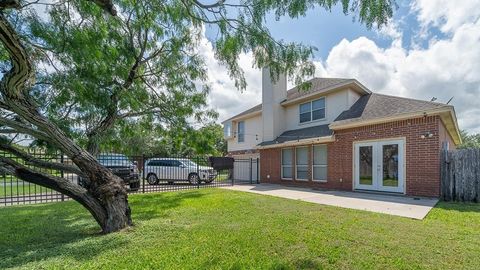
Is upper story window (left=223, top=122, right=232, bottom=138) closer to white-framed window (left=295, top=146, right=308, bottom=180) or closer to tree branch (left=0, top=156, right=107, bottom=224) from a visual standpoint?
white-framed window (left=295, top=146, right=308, bottom=180)

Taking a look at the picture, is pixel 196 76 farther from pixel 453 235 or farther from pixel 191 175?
pixel 453 235

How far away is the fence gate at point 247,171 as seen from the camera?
1779cm

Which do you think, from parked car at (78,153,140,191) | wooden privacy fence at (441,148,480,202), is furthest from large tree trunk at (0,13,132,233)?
wooden privacy fence at (441,148,480,202)

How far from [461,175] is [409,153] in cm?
169

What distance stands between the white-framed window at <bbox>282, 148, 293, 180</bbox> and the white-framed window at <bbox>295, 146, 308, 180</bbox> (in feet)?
1.27

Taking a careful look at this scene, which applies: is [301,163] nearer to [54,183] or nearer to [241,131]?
[241,131]

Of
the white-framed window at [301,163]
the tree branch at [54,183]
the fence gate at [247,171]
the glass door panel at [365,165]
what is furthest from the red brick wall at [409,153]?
the tree branch at [54,183]

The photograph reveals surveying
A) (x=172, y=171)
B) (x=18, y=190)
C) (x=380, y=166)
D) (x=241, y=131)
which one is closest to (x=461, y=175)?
(x=380, y=166)

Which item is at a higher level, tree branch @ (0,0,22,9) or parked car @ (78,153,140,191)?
tree branch @ (0,0,22,9)

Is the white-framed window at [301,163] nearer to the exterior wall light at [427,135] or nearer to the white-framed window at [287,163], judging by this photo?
the white-framed window at [287,163]

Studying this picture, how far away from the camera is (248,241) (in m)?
4.66

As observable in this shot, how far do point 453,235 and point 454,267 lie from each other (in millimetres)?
1806

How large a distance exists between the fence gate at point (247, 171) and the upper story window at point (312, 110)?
438 centimetres

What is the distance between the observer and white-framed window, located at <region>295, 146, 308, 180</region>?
14.6 m
